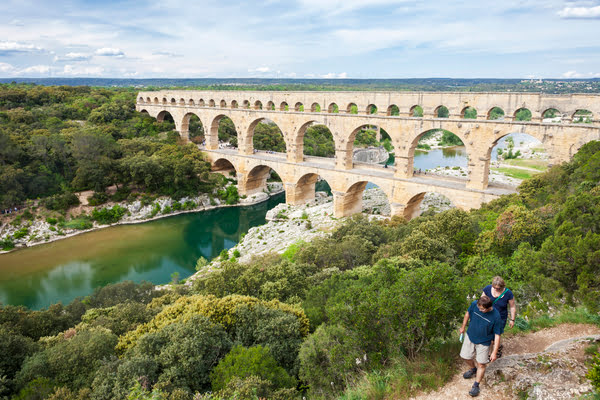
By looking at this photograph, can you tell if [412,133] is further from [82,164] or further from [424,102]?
[82,164]

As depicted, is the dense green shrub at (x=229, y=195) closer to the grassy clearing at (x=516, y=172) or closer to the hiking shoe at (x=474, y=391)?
the grassy clearing at (x=516, y=172)

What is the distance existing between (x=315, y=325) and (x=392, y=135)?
14.2 meters

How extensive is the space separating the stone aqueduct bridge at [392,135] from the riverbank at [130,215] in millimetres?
1413

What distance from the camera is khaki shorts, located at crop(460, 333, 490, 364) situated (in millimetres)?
4438

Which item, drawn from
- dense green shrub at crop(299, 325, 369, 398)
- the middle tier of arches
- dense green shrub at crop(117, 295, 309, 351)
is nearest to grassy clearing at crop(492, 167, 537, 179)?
the middle tier of arches

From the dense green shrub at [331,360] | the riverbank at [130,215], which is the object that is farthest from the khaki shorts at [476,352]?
the riverbank at [130,215]

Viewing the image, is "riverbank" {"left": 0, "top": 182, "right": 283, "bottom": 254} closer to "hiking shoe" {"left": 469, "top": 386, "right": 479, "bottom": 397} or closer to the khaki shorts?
the khaki shorts

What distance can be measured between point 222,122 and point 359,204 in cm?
2168

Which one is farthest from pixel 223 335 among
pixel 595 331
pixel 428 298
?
pixel 595 331

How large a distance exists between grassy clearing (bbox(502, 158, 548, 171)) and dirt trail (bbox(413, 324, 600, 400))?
32.2 m

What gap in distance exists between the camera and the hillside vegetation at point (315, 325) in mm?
5738

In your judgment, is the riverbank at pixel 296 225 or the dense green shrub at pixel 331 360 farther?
the riverbank at pixel 296 225

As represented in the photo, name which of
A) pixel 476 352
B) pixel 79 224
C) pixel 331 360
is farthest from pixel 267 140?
pixel 476 352

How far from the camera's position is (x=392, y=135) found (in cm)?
2041
